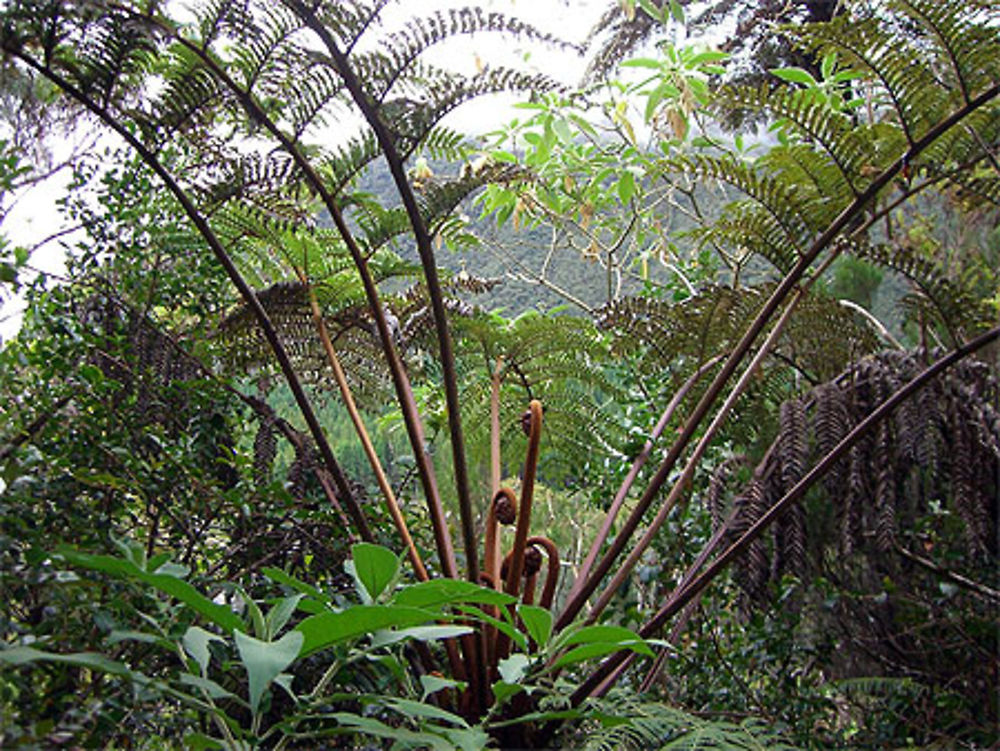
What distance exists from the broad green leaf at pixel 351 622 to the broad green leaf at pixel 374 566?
0.04 meters

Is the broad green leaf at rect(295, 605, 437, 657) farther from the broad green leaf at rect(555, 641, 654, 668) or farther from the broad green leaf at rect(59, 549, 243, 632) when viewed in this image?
the broad green leaf at rect(555, 641, 654, 668)

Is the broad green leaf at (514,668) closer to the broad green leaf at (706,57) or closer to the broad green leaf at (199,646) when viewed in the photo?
the broad green leaf at (199,646)

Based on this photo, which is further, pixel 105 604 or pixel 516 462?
pixel 516 462

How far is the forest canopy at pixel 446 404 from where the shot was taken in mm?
942

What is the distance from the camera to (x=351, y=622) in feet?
1.98

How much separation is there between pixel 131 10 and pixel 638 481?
127cm

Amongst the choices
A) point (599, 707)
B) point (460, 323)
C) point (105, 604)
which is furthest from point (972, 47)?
point (105, 604)

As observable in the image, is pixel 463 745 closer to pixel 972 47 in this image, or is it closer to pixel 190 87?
pixel 190 87

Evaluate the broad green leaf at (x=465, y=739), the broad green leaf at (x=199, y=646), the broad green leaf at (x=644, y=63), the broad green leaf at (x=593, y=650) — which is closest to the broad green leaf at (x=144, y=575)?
the broad green leaf at (x=199, y=646)

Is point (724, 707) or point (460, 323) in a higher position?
point (460, 323)

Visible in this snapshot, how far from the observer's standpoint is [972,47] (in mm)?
1227

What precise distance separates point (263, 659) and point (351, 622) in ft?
0.26

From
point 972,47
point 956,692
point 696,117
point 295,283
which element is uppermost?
point 696,117

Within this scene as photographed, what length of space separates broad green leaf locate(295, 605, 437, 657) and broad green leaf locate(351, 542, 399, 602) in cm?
4
